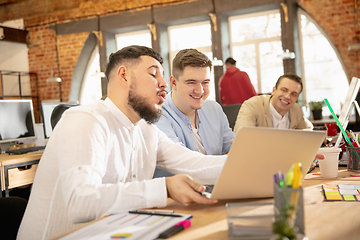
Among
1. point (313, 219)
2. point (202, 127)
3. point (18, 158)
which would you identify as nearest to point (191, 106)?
point (202, 127)

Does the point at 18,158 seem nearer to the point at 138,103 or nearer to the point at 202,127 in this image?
the point at 202,127

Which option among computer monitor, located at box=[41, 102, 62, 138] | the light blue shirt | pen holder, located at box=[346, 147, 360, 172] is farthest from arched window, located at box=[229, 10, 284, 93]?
pen holder, located at box=[346, 147, 360, 172]

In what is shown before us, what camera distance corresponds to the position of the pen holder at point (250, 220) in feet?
2.21

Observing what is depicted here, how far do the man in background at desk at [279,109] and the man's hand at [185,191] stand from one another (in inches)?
72.4

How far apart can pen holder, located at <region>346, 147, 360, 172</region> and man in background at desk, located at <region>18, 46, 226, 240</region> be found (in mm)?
591

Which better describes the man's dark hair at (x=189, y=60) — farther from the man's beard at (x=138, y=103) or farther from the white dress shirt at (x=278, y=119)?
the white dress shirt at (x=278, y=119)

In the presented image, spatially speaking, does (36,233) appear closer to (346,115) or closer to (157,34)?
(346,115)

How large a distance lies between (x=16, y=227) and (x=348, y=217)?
1.04 m

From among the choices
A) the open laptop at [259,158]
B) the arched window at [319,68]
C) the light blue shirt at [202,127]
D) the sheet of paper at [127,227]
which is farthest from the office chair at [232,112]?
the arched window at [319,68]

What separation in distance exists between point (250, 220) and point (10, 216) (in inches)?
35.1

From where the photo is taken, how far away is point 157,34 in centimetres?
734


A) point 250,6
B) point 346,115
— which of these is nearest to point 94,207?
point 346,115

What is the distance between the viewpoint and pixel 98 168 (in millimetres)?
1009

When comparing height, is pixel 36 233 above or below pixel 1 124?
below
